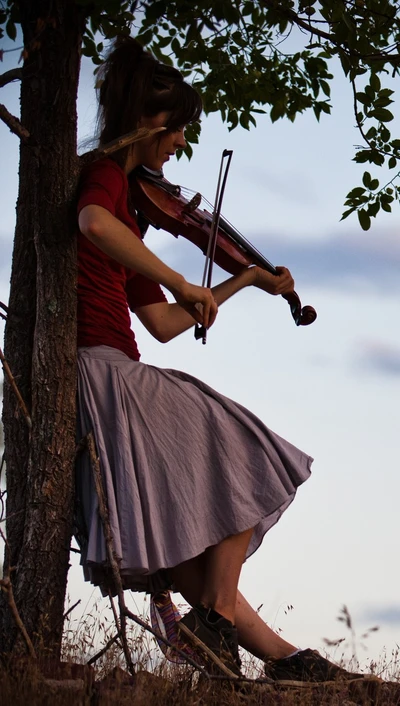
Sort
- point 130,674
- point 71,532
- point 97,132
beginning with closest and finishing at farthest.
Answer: point 130,674, point 71,532, point 97,132

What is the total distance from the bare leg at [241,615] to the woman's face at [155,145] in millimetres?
1691

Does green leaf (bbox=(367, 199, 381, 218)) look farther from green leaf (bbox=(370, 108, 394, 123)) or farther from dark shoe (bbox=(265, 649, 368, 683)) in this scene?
dark shoe (bbox=(265, 649, 368, 683))

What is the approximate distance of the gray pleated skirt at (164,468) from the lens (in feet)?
12.5

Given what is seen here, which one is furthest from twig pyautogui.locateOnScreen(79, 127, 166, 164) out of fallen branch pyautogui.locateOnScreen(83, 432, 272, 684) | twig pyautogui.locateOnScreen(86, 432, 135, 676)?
fallen branch pyautogui.locateOnScreen(83, 432, 272, 684)

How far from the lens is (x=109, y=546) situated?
366cm

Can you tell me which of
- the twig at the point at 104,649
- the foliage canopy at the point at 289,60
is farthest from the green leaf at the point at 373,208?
the twig at the point at 104,649

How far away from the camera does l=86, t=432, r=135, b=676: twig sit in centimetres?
358

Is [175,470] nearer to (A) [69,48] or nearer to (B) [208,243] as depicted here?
(B) [208,243]

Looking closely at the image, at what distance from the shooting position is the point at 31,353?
4.08 m

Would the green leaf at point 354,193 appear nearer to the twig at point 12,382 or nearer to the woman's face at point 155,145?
the woman's face at point 155,145

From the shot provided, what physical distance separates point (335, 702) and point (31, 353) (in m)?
1.85

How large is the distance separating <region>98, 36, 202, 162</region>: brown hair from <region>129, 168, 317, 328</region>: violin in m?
0.24

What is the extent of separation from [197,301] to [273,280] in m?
1.04

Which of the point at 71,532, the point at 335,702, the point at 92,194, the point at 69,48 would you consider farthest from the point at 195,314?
the point at 335,702
